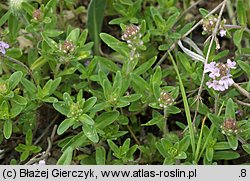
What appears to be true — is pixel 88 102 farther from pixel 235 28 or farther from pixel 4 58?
pixel 235 28

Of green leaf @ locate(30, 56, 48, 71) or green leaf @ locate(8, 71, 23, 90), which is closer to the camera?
green leaf @ locate(8, 71, 23, 90)

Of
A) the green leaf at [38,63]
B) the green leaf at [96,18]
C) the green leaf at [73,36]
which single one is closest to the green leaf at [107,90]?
the green leaf at [73,36]

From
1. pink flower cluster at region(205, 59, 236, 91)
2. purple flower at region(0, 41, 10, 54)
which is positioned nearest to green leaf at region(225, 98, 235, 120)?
pink flower cluster at region(205, 59, 236, 91)

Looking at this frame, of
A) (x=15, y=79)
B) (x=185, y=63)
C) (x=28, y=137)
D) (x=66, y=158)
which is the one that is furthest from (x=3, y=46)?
(x=185, y=63)

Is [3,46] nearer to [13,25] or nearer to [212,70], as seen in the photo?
[13,25]

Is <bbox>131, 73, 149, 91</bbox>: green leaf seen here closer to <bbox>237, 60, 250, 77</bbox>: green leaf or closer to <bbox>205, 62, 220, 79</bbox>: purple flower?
<bbox>205, 62, 220, 79</bbox>: purple flower

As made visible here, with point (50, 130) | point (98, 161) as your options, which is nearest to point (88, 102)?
point (98, 161)
